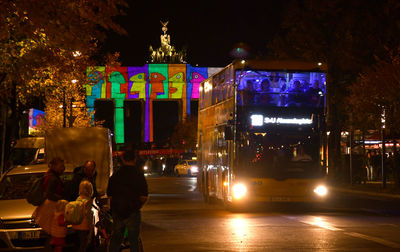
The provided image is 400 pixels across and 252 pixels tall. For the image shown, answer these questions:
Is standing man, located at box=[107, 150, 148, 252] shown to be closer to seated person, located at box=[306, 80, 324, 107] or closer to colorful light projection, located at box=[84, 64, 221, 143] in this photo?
seated person, located at box=[306, 80, 324, 107]

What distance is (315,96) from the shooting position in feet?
68.1

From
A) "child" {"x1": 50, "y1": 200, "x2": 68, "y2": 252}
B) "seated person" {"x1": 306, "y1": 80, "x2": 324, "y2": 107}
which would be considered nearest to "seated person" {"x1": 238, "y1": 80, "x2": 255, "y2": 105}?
"seated person" {"x1": 306, "y1": 80, "x2": 324, "y2": 107}

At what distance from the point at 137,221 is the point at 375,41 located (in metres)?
32.8

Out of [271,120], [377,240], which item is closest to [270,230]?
[377,240]

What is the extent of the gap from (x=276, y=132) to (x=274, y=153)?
0.59m

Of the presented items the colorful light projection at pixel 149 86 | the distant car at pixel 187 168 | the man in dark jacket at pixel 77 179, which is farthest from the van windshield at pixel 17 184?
the colorful light projection at pixel 149 86

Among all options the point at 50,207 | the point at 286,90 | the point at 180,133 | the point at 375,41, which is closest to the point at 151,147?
the point at 180,133

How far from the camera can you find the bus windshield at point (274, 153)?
2019cm

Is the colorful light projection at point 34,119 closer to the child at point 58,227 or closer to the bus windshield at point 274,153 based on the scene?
the bus windshield at point 274,153

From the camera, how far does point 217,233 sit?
1537 cm

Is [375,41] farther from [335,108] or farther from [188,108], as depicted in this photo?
[188,108]

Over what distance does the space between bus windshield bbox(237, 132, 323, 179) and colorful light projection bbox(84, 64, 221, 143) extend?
260ft

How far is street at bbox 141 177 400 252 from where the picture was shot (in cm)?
1313

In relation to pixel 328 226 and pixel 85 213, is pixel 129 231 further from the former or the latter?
pixel 328 226
